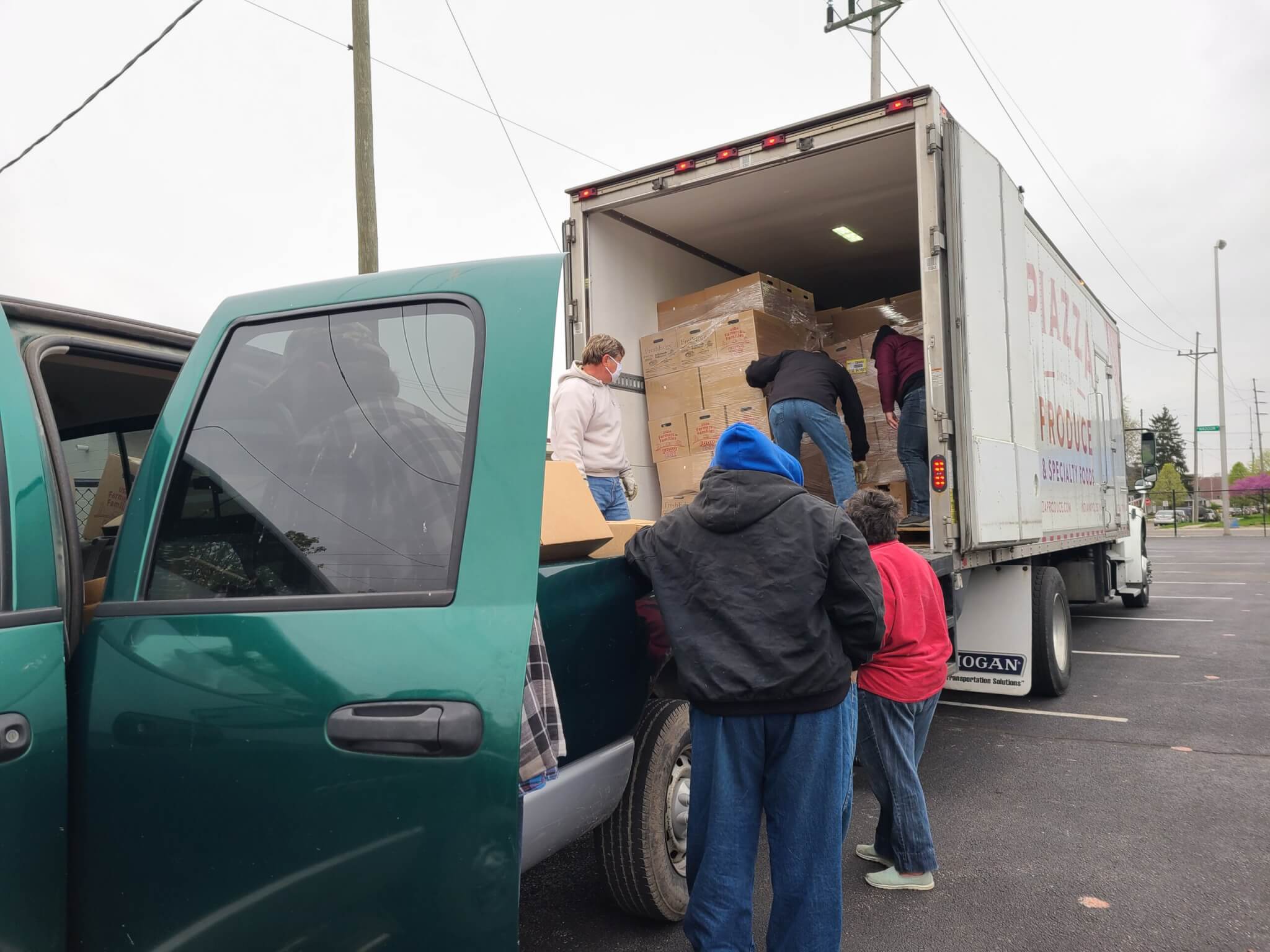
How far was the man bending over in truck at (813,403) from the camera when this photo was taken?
5648mm

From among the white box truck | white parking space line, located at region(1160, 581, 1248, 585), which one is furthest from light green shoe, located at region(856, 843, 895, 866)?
white parking space line, located at region(1160, 581, 1248, 585)

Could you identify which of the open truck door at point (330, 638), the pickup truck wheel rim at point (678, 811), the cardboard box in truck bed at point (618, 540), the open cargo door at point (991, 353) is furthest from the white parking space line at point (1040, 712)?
the open truck door at point (330, 638)

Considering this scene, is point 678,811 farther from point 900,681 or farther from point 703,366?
point 703,366

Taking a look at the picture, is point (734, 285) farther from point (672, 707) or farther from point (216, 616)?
point (216, 616)

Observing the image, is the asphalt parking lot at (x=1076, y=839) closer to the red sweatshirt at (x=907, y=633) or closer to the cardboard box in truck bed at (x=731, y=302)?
the red sweatshirt at (x=907, y=633)

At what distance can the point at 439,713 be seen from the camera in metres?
1.54

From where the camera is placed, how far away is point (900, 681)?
3.51 meters

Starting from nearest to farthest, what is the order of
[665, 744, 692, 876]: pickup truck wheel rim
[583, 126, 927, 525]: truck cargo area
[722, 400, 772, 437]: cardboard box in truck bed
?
1. [665, 744, 692, 876]: pickup truck wheel rim
2. [583, 126, 927, 525]: truck cargo area
3. [722, 400, 772, 437]: cardboard box in truck bed

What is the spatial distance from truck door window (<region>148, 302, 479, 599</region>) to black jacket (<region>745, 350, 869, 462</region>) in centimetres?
401

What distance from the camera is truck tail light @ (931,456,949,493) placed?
480 cm

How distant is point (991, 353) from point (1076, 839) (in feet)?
8.54

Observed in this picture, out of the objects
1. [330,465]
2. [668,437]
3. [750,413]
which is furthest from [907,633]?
[668,437]

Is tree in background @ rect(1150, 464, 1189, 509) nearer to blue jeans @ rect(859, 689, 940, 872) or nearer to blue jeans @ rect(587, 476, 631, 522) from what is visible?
blue jeans @ rect(587, 476, 631, 522)

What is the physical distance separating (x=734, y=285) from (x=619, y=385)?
3.45 ft
